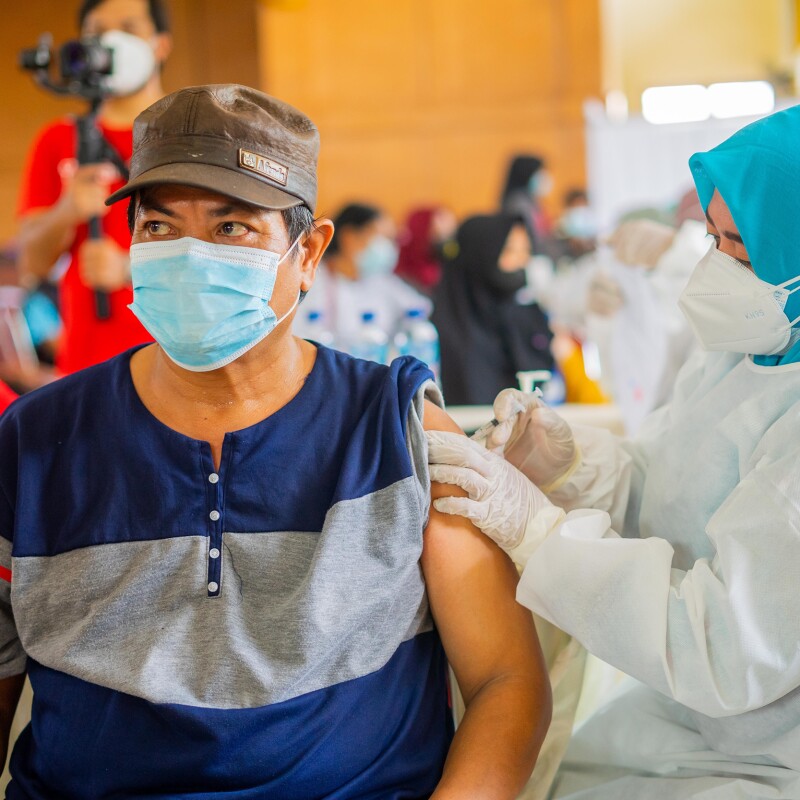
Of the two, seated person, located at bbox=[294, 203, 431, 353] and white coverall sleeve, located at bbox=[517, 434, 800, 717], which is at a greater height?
seated person, located at bbox=[294, 203, 431, 353]

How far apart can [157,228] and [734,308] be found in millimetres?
800

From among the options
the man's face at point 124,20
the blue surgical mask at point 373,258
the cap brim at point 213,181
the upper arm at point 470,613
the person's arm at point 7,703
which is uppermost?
the man's face at point 124,20

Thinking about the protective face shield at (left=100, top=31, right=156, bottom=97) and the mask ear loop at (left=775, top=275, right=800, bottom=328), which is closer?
the mask ear loop at (left=775, top=275, right=800, bottom=328)

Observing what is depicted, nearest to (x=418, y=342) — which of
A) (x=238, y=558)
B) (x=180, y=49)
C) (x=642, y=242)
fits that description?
(x=642, y=242)

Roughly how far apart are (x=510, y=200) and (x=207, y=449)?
648cm

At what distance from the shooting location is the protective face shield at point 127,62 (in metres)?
2.45

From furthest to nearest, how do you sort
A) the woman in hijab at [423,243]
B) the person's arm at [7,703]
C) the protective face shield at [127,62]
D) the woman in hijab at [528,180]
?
the woman in hijab at [528,180]
the woman in hijab at [423,243]
the protective face shield at [127,62]
the person's arm at [7,703]

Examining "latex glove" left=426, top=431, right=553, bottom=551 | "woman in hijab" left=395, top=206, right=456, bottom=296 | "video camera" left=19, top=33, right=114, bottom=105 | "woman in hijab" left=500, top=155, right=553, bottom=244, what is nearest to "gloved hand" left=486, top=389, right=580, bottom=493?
"latex glove" left=426, top=431, right=553, bottom=551

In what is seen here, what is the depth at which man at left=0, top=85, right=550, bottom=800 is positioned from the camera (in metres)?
1.25

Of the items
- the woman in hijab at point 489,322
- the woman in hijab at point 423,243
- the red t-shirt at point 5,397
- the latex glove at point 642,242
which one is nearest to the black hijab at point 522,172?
the woman in hijab at point 423,243

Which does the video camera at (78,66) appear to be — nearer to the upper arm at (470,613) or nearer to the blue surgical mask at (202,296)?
the blue surgical mask at (202,296)

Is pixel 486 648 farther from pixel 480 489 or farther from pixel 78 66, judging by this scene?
pixel 78 66

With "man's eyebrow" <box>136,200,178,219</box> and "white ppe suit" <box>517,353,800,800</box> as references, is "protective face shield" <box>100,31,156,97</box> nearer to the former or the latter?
"man's eyebrow" <box>136,200,178,219</box>

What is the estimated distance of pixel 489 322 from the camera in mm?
4434
